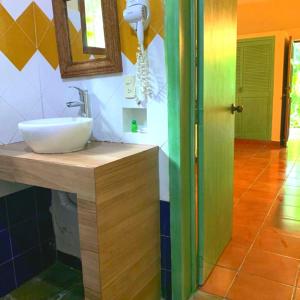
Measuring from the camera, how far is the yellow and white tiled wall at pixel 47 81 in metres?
1.43

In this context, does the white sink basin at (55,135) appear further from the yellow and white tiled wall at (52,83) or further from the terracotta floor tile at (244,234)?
the terracotta floor tile at (244,234)

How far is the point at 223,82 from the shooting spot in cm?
177

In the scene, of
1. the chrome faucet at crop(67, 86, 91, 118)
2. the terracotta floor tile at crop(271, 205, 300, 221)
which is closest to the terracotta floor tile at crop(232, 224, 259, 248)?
the terracotta floor tile at crop(271, 205, 300, 221)

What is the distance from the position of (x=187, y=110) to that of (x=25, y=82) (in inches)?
35.9

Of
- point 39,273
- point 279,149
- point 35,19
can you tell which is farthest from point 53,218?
point 279,149

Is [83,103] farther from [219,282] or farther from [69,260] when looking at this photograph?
[219,282]

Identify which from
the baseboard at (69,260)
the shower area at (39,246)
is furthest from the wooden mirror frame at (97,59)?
the baseboard at (69,260)

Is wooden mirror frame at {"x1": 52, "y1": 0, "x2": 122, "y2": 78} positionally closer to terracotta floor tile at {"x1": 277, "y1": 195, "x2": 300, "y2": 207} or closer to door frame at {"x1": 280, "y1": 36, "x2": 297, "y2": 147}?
terracotta floor tile at {"x1": 277, "y1": 195, "x2": 300, "y2": 207}

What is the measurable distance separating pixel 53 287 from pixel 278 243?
149 centimetres

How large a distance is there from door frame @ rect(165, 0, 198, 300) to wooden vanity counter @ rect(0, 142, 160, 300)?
0.31 feet

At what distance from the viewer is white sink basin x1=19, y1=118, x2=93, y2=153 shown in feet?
4.10

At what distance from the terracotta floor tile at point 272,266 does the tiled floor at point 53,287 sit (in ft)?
3.26

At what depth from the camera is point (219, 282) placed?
5.67 feet

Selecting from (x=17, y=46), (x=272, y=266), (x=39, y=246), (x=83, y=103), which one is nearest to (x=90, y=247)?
(x=83, y=103)
